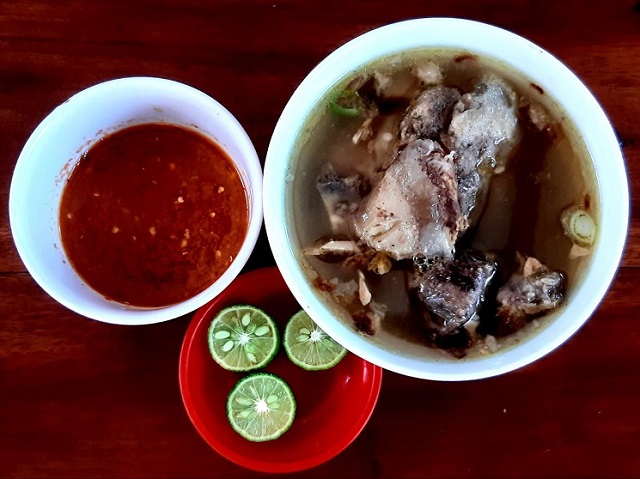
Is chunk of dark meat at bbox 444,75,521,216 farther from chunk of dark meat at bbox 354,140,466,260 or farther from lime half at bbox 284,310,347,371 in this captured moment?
lime half at bbox 284,310,347,371

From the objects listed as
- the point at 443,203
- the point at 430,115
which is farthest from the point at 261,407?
the point at 430,115

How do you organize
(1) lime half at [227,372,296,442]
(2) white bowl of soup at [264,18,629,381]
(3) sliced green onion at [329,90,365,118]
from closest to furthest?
1. (2) white bowl of soup at [264,18,629,381]
2. (3) sliced green onion at [329,90,365,118]
3. (1) lime half at [227,372,296,442]

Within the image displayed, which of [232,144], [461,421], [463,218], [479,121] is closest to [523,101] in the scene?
[479,121]

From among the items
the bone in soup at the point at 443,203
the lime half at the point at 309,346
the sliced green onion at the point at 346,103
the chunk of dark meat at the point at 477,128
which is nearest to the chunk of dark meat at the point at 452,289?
the bone in soup at the point at 443,203

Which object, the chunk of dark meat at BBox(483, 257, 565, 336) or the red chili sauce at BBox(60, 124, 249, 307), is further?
the red chili sauce at BBox(60, 124, 249, 307)

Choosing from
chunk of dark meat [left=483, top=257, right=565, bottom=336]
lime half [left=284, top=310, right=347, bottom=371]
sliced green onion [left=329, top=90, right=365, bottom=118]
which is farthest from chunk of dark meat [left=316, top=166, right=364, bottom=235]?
chunk of dark meat [left=483, top=257, right=565, bottom=336]

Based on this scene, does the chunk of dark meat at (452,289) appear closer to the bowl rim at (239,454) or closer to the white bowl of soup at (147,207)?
the bowl rim at (239,454)

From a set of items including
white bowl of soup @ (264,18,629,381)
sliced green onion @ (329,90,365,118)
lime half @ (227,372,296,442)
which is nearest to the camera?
white bowl of soup @ (264,18,629,381)
